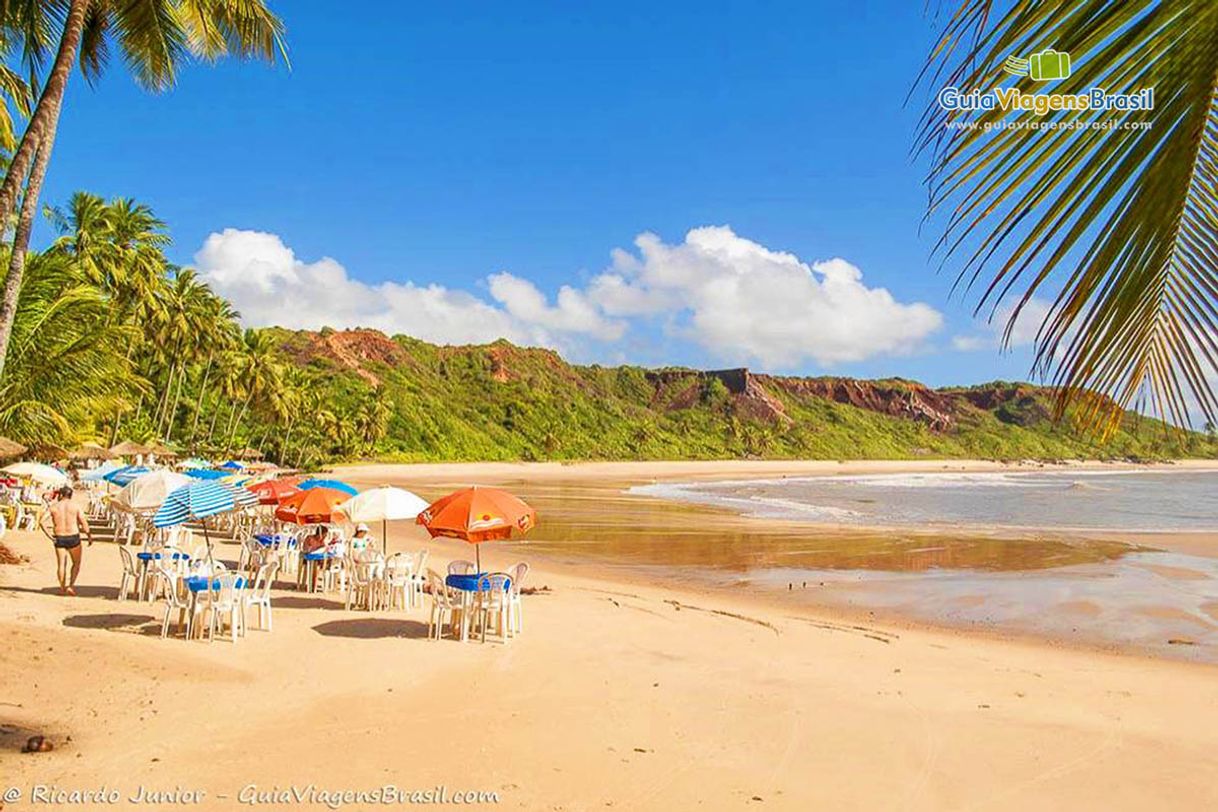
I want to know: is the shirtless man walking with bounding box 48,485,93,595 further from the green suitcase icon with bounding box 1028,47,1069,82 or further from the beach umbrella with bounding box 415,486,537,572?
the green suitcase icon with bounding box 1028,47,1069,82

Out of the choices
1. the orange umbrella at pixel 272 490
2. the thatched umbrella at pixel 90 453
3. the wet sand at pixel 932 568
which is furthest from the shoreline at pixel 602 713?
the thatched umbrella at pixel 90 453

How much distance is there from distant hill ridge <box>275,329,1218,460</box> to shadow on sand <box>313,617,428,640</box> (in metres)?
55.5

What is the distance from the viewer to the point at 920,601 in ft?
45.5

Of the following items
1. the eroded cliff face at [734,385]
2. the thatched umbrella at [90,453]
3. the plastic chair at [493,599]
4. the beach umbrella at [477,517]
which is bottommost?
the plastic chair at [493,599]

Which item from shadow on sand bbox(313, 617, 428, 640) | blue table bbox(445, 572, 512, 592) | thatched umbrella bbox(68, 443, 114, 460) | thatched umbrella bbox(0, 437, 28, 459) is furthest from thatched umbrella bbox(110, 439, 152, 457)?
blue table bbox(445, 572, 512, 592)

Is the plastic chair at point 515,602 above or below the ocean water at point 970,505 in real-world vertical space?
below

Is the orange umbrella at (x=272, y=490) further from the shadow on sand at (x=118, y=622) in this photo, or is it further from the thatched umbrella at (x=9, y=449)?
the thatched umbrella at (x=9, y=449)

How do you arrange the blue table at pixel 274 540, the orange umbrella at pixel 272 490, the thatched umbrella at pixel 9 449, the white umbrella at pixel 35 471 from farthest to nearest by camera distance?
the white umbrella at pixel 35 471
the thatched umbrella at pixel 9 449
the orange umbrella at pixel 272 490
the blue table at pixel 274 540

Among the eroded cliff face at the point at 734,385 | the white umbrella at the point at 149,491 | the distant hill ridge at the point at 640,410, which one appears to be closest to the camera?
the white umbrella at the point at 149,491

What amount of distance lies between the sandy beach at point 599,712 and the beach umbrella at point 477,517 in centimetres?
129

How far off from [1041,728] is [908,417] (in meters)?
133

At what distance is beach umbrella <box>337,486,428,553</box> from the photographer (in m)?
10.6

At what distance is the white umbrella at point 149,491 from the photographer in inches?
429

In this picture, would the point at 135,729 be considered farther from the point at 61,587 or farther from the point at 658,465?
the point at 658,465
